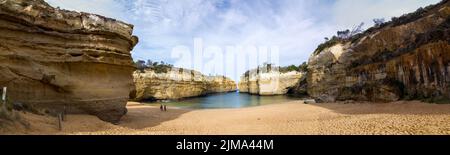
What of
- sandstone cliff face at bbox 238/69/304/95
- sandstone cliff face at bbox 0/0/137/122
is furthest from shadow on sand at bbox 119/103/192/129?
sandstone cliff face at bbox 238/69/304/95

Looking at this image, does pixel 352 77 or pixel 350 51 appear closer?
pixel 352 77

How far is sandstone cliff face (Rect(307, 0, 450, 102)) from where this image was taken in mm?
15070

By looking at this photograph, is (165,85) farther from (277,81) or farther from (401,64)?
(401,64)

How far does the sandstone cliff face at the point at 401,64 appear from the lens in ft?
49.4

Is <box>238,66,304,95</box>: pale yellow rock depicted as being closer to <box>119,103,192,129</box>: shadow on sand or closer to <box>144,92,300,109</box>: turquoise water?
<box>144,92,300,109</box>: turquoise water

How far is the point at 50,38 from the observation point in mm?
12211

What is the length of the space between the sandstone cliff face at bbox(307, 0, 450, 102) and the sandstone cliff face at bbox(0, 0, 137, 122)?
725 inches

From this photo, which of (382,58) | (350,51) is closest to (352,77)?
(382,58)

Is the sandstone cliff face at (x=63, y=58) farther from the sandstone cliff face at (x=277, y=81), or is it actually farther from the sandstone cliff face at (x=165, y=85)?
the sandstone cliff face at (x=277, y=81)

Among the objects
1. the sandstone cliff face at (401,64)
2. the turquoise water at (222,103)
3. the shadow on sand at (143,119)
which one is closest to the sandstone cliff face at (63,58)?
the shadow on sand at (143,119)
